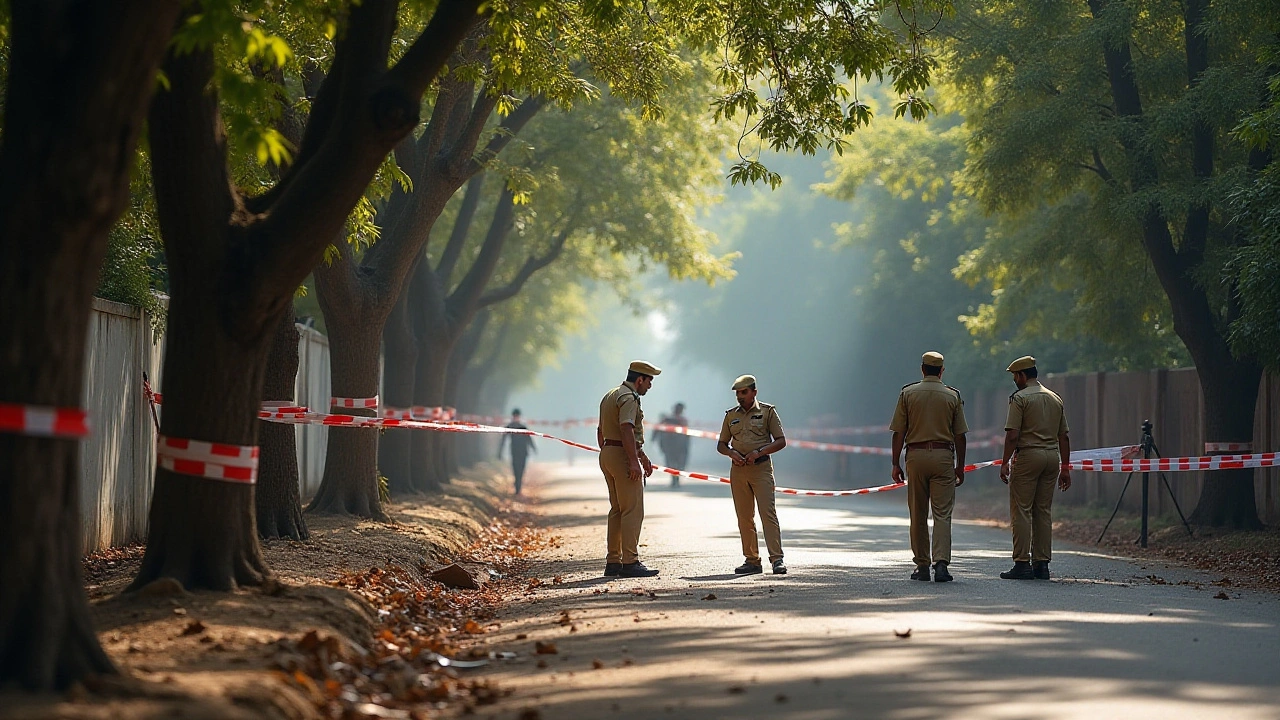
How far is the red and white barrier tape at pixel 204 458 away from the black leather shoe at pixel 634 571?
4.83 meters

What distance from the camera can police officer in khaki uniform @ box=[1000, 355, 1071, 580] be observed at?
43.4 feet

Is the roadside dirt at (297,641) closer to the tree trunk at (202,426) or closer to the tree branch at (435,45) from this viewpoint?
the tree trunk at (202,426)

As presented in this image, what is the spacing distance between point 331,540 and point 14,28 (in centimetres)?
806

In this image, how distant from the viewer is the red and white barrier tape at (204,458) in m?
9.26

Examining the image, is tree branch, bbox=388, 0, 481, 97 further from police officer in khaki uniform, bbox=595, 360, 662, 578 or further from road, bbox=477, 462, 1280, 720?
police officer in khaki uniform, bbox=595, 360, 662, 578

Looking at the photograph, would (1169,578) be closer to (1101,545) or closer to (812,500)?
(1101,545)

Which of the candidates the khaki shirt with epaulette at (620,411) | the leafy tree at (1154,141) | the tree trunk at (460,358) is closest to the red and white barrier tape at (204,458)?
the khaki shirt with epaulette at (620,411)

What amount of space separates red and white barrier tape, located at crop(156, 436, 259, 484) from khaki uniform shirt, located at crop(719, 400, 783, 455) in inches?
209

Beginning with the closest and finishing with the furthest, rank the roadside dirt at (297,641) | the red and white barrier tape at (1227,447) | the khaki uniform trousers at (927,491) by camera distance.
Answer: the roadside dirt at (297,641) → the khaki uniform trousers at (927,491) → the red and white barrier tape at (1227,447)

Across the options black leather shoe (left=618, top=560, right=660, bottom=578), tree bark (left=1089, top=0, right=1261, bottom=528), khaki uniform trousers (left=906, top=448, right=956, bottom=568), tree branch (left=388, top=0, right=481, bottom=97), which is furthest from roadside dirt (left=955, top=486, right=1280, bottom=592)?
tree branch (left=388, top=0, right=481, bottom=97)

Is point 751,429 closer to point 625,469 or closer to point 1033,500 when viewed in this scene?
point 625,469

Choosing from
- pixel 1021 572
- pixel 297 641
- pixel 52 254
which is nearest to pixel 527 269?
pixel 1021 572

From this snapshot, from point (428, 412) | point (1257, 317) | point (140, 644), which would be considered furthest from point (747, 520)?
point (428, 412)

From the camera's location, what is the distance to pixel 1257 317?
15.1m
